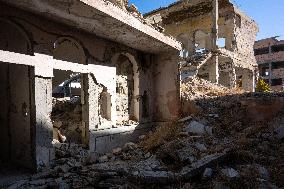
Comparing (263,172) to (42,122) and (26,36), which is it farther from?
(26,36)

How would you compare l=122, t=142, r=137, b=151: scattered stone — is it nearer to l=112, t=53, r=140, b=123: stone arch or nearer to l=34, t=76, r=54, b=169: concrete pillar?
l=112, t=53, r=140, b=123: stone arch

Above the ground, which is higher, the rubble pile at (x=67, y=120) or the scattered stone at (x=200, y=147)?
the rubble pile at (x=67, y=120)

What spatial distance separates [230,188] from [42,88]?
4210 mm


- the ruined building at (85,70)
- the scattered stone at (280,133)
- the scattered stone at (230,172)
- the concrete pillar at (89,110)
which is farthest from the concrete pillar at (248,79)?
the scattered stone at (230,172)

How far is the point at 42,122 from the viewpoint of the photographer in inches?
233

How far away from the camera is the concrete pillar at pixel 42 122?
579 centimetres

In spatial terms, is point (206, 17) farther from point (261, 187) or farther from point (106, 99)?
point (261, 187)

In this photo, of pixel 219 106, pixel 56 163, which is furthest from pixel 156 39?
pixel 56 163

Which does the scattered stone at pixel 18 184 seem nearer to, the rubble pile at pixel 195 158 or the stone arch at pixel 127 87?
the rubble pile at pixel 195 158

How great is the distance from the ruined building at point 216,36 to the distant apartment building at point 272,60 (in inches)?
497

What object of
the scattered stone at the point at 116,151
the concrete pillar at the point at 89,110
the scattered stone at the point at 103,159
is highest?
the concrete pillar at the point at 89,110

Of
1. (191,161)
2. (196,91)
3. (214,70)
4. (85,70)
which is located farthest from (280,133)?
(214,70)

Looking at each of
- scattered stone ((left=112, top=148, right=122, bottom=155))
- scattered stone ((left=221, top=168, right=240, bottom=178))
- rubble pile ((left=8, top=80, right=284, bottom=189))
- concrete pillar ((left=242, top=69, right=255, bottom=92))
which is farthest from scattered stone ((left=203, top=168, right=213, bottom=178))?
concrete pillar ((left=242, top=69, right=255, bottom=92))

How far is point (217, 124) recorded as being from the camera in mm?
7871
